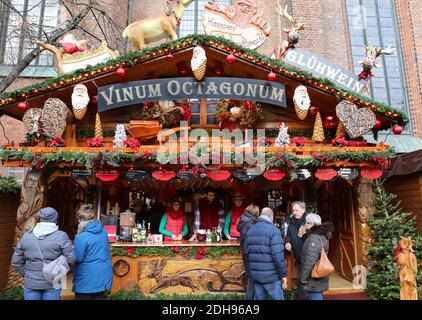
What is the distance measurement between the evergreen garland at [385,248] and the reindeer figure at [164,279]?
12.7 ft

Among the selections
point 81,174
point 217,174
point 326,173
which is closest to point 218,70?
point 217,174

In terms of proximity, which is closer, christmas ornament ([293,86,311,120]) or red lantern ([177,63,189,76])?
christmas ornament ([293,86,311,120])

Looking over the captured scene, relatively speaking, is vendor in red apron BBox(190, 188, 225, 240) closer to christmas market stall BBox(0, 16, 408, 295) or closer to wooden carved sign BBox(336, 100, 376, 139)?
christmas market stall BBox(0, 16, 408, 295)

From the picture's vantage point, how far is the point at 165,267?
720cm

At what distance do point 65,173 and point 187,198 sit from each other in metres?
3.36

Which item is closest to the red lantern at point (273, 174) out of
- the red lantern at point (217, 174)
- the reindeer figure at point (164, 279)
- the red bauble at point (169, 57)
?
the red lantern at point (217, 174)

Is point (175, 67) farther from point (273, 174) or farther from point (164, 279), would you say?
point (164, 279)

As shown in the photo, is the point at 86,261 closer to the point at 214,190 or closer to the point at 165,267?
the point at 165,267

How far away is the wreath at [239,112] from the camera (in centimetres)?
838

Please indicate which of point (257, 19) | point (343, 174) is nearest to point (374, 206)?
point (343, 174)

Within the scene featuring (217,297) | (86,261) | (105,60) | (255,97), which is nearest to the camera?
(86,261)

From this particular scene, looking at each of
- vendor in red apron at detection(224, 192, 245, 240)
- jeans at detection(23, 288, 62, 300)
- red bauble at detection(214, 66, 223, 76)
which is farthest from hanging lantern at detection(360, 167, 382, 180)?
jeans at detection(23, 288, 62, 300)

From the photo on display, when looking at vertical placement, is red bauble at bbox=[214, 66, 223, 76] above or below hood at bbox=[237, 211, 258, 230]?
above

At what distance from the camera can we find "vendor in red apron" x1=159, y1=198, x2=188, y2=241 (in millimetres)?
7883
